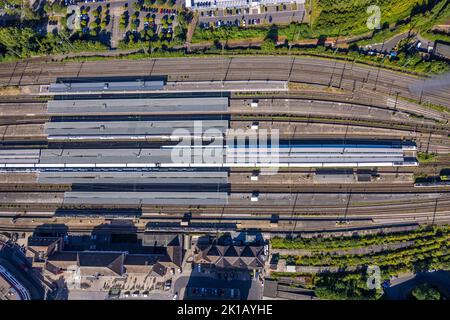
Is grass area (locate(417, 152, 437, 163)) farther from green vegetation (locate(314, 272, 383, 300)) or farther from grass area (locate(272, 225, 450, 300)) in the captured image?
green vegetation (locate(314, 272, 383, 300))

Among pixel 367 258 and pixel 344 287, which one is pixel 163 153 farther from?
pixel 367 258

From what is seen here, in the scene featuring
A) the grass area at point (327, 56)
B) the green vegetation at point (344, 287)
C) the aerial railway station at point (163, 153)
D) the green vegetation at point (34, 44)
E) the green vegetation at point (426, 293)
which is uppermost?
the grass area at point (327, 56)

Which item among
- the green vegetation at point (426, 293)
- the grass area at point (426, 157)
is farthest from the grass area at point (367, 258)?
the grass area at point (426, 157)

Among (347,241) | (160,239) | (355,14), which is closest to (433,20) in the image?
(355,14)

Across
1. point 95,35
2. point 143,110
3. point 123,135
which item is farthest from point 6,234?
point 95,35

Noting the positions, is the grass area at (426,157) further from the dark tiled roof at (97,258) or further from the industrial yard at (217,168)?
the dark tiled roof at (97,258)

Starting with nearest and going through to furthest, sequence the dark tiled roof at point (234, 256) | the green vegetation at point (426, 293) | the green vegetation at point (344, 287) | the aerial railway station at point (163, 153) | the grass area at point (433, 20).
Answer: the green vegetation at point (426, 293) < the green vegetation at point (344, 287) < the dark tiled roof at point (234, 256) < the grass area at point (433, 20) < the aerial railway station at point (163, 153)
